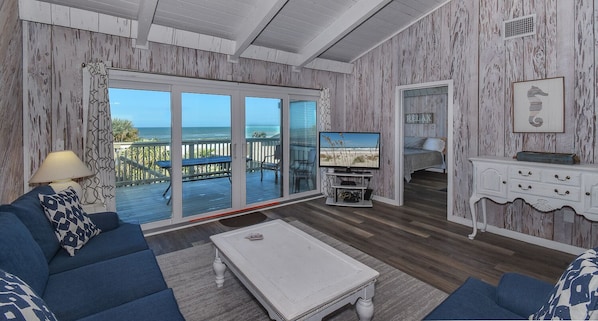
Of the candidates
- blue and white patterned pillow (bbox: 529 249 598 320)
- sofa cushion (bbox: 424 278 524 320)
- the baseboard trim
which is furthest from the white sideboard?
blue and white patterned pillow (bbox: 529 249 598 320)

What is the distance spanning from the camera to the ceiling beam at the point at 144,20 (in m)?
2.83

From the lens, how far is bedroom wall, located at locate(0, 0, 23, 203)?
2.30 m

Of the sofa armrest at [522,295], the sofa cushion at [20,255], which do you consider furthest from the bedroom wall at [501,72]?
the sofa cushion at [20,255]

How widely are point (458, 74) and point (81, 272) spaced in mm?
4570

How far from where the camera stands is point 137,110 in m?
3.73

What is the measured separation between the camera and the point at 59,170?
8.67ft

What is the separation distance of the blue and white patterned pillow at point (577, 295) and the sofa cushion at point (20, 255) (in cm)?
210

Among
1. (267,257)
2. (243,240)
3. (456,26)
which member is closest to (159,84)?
(243,240)

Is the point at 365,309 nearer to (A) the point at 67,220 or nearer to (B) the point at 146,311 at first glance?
(B) the point at 146,311

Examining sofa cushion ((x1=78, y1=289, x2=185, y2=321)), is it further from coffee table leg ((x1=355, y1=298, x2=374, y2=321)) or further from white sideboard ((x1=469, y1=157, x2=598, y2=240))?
white sideboard ((x1=469, y1=157, x2=598, y2=240))

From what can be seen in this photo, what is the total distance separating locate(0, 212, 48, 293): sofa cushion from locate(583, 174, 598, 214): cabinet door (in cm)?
414

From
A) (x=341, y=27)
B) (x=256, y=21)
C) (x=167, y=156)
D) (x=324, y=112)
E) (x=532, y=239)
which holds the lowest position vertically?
(x=532, y=239)

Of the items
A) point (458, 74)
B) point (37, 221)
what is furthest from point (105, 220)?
point (458, 74)

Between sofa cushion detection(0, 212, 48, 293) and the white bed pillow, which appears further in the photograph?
the white bed pillow
